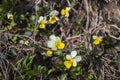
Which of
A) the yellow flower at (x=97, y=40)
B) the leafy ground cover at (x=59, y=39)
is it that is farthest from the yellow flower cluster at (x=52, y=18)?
the yellow flower at (x=97, y=40)

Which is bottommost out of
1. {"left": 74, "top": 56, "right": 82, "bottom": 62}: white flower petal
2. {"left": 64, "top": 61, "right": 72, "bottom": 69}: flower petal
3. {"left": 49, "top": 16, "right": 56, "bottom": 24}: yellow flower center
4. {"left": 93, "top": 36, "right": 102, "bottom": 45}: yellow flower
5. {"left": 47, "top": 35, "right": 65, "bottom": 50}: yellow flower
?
{"left": 64, "top": 61, "right": 72, "bottom": 69}: flower petal

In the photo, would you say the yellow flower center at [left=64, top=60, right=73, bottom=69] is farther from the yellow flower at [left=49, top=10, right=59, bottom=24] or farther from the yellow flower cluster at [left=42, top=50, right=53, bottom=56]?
the yellow flower at [left=49, top=10, right=59, bottom=24]

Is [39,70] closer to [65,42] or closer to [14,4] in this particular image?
[65,42]

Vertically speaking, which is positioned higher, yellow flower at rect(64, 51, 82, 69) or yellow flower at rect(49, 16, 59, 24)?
yellow flower at rect(49, 16, 59, 24)

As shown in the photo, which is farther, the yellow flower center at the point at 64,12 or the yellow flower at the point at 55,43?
the yellow flower center at the point at 64,12

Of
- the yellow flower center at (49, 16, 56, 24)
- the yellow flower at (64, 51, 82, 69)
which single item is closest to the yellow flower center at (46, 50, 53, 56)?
the yellow flower at (64, 51, 82, 69)

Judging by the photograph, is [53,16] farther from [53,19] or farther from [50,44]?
[50,44]

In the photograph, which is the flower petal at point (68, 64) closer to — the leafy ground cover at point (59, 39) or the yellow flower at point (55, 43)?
the leafy ground cover at point (59, 39)
